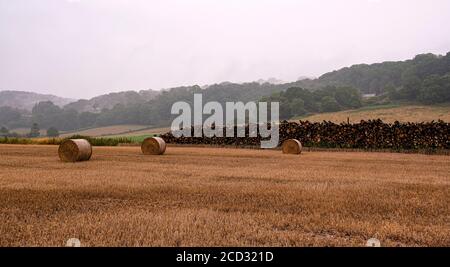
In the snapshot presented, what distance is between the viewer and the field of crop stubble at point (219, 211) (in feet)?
19.0

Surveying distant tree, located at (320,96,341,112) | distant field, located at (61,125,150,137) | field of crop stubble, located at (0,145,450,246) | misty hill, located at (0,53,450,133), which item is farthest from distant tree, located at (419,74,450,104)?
field of crop stubble, located at (0,145,450,246)

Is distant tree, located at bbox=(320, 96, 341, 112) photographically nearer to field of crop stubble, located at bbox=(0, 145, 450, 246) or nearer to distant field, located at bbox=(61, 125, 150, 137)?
distant field, located at bbox=(61, 125, 150, 137)

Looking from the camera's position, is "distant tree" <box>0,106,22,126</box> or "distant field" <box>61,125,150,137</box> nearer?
"distant field" <box>61,125,150,137</box>

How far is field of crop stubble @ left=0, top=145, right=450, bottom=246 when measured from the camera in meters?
5.78

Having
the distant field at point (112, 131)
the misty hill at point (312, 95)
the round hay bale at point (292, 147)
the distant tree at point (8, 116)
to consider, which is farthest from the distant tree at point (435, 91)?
the distant tree at point (8, 116)

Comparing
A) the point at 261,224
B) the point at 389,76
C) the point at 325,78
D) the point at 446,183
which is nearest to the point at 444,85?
the point at 389,76

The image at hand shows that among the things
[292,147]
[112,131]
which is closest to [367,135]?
[292,147]

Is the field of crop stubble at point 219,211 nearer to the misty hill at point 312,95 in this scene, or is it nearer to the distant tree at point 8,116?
the misty hill at point 312,95

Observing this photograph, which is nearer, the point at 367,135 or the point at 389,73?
the point at 367,135

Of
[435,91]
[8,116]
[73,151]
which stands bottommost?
[73,151]

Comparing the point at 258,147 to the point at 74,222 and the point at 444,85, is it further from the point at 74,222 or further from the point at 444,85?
the point at 444,85

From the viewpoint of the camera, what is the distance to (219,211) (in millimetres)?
7566

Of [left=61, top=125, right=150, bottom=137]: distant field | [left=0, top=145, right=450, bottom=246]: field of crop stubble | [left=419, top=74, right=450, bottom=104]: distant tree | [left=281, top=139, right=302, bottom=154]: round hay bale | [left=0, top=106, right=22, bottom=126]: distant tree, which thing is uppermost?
[left=419, top=74, right=450, bottom=104]: distant tree

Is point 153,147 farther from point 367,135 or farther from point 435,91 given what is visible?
point 435,91
